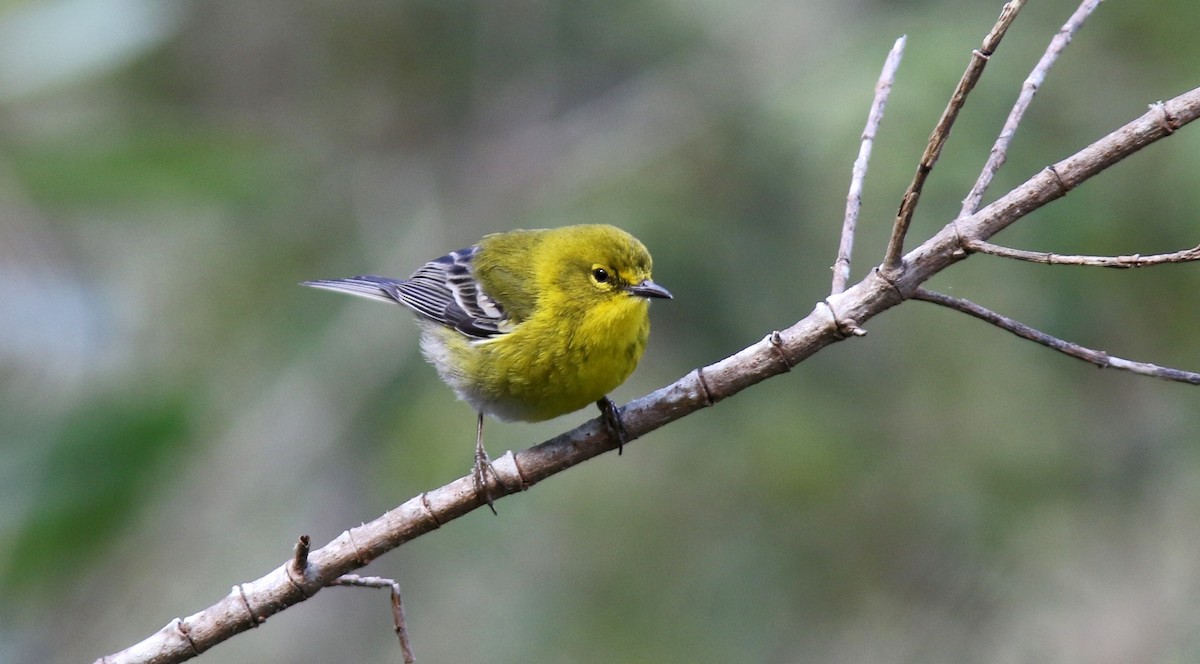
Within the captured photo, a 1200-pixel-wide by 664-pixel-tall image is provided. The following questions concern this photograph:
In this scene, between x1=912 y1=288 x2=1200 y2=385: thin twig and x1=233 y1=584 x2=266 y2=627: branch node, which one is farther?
x1=233 y1=584 x2=266 y2=627: branch node

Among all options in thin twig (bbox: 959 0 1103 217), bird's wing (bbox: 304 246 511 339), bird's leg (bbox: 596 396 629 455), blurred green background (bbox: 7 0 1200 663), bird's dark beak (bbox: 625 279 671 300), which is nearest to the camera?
thin twig (bbox: 959 0 1103 217)

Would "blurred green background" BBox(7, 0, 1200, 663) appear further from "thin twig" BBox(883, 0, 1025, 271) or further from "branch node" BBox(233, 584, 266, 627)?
"thin twig" BBox(883, 0, 1025, 271)

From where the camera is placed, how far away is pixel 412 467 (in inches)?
210

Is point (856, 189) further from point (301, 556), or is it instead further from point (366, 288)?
point (366, 288)

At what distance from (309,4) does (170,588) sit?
13.0 ft

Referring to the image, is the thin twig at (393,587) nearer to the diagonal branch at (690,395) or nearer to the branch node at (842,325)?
the diagonal branch at (690,395)

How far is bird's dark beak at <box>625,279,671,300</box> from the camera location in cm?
384

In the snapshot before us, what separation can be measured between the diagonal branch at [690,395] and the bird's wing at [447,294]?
1349 mm

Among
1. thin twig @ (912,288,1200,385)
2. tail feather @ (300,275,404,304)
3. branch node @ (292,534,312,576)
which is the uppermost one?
tail feather @ (300,275,404,304)

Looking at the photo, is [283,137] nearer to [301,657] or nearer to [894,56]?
[301,657]

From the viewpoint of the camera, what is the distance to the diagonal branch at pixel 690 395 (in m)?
2.21

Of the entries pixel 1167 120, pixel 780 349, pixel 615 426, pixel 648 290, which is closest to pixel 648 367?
pixel 648 290

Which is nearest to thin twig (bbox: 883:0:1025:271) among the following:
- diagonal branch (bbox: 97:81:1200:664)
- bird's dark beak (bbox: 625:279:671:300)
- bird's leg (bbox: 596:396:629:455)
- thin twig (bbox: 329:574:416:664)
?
diagonal branch (bbox: 97:81:1200:664)

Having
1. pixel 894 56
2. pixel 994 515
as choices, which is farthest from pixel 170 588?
pixel 894 56
